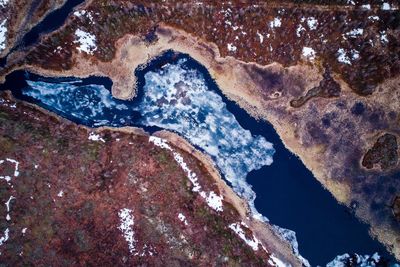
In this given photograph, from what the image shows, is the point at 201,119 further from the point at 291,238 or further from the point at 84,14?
the point at 84,14

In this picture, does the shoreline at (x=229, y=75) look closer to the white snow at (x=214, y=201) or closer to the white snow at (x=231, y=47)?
the white snow at (x=231, y=47)

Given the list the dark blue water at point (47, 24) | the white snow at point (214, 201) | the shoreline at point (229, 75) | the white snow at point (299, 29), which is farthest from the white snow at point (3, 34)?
the white snow at point (299, 29)

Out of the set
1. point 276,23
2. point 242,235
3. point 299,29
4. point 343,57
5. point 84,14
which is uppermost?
point 343,57

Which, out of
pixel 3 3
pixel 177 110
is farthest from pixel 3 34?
pixel 177 110

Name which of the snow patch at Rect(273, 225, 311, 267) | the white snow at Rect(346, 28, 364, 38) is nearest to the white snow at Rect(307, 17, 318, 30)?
the white snow at Rect(346, 28, 364, 38)

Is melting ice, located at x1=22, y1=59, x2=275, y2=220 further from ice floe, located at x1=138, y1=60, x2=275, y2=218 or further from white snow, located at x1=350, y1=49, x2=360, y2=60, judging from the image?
white snow, located at x1=350, y1=49, x2=360, y2=60

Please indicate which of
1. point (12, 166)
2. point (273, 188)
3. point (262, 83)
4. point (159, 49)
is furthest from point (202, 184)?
point (12, 166)
